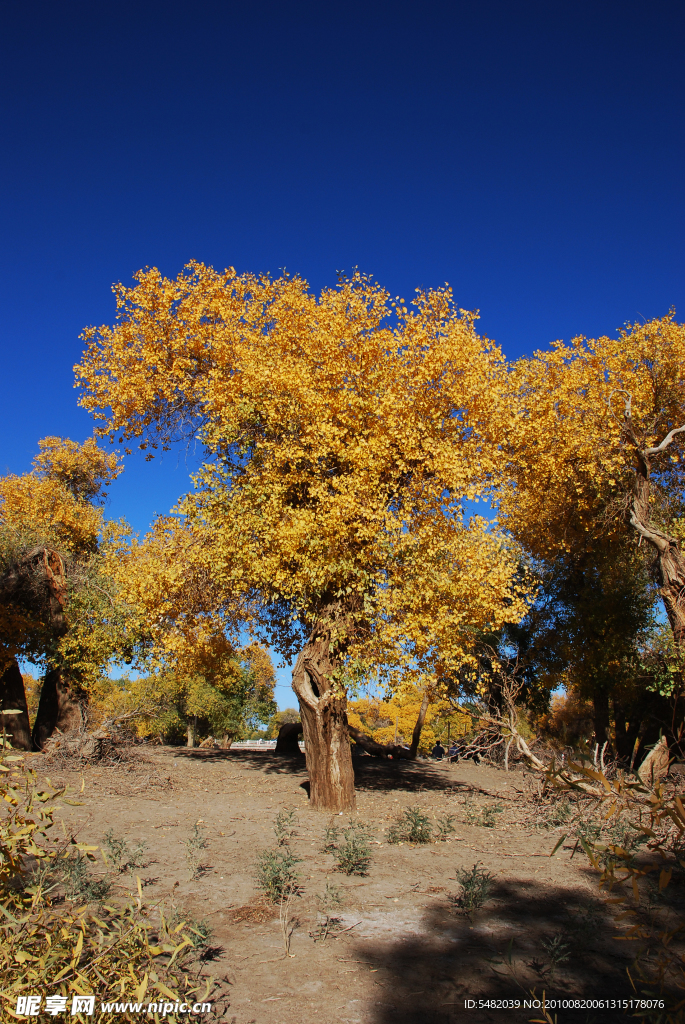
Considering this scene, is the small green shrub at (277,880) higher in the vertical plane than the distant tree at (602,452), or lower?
lower

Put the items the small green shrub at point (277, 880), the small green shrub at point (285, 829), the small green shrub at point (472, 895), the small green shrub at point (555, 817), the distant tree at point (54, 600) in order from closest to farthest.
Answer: the small green shrub at point (472, 895) < the small green shrub at point (277, 880) < the small green shrub at point (285, 829) < the small green shrub at point (555, 817) < the distant tree at point (54, 600)

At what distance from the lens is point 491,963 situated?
4188mm

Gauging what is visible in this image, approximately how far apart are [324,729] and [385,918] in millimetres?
6140

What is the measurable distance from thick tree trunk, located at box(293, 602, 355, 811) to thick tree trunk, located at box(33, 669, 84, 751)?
394 inches

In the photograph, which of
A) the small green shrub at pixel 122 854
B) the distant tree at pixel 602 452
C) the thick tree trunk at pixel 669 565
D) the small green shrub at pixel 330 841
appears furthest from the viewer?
the distant tree at pixel 602 452

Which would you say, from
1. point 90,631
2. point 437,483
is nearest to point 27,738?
point 90,631

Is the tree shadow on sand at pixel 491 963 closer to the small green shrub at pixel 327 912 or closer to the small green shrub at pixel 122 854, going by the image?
the small green shrub at pixel 327 912

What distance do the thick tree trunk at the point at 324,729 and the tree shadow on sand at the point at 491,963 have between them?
227 inches

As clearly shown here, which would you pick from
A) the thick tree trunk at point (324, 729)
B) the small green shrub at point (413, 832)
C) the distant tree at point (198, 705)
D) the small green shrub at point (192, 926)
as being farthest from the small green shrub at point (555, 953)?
the distant tree at point (198, 705)

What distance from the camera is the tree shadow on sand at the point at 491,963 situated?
3.84m

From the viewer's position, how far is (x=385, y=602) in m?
9.70

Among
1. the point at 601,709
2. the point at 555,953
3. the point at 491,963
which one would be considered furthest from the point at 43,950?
the point at 601,709

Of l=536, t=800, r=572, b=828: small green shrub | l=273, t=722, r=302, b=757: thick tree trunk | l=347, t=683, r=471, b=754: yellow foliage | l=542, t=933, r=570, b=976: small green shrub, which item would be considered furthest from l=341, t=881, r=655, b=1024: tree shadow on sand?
l=347, t=683, r=471, b=754: yellow foliage

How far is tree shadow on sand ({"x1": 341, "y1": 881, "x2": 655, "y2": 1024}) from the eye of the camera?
3.84m
